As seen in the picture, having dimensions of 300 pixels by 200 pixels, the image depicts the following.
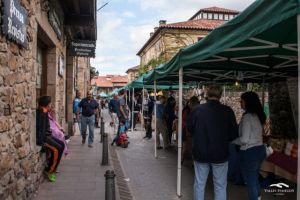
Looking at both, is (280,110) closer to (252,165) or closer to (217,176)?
(252,165)

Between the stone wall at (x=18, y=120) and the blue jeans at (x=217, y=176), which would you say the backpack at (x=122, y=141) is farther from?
the blue jeans at (x=217, y=176)

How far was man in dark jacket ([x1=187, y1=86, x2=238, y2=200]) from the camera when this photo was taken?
16.7ft

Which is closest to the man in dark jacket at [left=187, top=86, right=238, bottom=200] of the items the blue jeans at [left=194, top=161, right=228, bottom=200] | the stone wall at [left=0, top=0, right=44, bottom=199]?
the blue jeans at [left=194, top=161, right=228, bottom=200]

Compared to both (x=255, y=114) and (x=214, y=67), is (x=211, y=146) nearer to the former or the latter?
(x=255, y=114)

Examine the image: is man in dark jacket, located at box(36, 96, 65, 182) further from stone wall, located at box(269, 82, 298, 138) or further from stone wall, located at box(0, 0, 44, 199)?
stone wall, located at box(269, 82, 298, 138)

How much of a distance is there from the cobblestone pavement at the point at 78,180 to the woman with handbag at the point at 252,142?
2335 mm

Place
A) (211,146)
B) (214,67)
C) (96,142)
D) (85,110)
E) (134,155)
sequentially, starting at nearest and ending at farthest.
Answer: (211,146), (214,67), (134,155), (85,110), (96,142)

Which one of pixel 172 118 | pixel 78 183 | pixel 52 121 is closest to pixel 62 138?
pixel 52 121

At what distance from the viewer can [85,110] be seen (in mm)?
12648

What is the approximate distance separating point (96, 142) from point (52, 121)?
21.2 feet

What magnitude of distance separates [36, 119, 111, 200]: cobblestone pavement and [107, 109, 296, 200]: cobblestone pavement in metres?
0.61

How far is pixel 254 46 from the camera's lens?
5992 millimetres

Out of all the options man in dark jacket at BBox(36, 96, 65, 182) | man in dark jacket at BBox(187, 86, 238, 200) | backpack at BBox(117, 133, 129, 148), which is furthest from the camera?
backpack at BBox(117, 133, 129, 148)

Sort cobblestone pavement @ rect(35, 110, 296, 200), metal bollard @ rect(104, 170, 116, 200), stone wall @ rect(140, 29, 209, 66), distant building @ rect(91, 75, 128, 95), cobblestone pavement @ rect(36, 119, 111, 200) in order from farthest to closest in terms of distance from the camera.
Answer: distant building @ rect(91, 75, 128, 95) → stone wall @ rect(140, 29, 209, 66) → cobblestone pavement @ rect(35, 110, 296, 200) → cobblestone pavement @ rect(36, 119, 111, 200) → metal bollard @ rect(104, 170, 116, 200)
